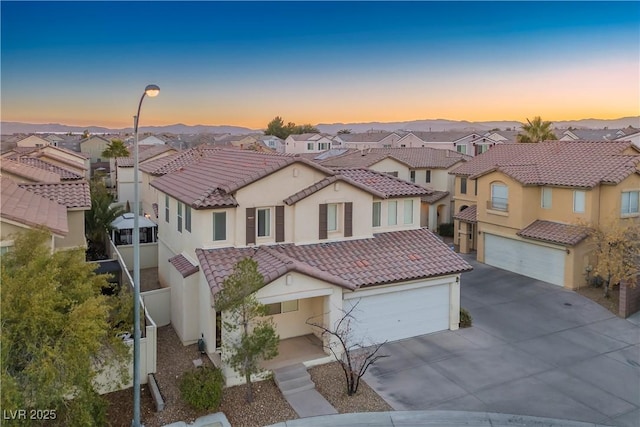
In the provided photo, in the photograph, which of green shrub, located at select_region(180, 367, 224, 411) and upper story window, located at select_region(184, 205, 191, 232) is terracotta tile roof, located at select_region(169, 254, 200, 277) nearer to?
upper story window, located at select_region(184, 205, 191, 232)

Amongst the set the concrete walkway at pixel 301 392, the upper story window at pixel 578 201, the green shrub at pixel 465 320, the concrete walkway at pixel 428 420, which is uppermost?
the upper story window at pixel 578 201

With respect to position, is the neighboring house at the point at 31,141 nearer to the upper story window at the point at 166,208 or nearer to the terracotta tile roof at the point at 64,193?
the upper story window at the point at 166,208

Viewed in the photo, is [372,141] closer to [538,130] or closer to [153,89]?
[538,130]

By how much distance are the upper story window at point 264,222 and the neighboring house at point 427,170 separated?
75.6 ft

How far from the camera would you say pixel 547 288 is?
1037 inches

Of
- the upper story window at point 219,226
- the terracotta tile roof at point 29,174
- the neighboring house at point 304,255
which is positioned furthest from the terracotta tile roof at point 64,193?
the upper story window at point 219,226

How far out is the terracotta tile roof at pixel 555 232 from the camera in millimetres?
25803

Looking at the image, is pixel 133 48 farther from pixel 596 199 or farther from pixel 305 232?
pixel 596 199

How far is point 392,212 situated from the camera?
2270 centimetres

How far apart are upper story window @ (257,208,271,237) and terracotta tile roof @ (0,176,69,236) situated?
6808 mm

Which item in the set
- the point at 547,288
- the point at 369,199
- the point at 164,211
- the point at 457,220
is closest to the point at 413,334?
the point at 369,199

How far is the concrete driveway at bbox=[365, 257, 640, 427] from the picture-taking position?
48.1 feet

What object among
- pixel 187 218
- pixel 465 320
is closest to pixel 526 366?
pixel 465 320

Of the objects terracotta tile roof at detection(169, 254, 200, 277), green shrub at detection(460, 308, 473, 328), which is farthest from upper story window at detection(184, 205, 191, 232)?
green shrub at detection(460, 308, 473, 328)
